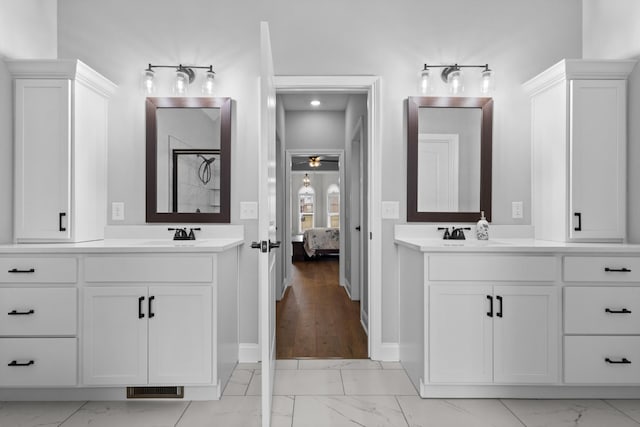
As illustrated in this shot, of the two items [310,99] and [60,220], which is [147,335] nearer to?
[60,220]

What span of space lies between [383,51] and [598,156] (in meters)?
1.58

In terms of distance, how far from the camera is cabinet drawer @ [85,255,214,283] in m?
2.16

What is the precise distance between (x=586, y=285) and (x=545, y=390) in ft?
2.09

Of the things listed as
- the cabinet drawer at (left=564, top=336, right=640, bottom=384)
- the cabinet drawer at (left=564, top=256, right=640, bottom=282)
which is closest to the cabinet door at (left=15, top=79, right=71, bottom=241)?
the cabinet drawer at (left=564, top=256, right=640, bottom=282)

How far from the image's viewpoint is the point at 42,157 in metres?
2.43

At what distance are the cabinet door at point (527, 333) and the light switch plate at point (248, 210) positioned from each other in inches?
65.8

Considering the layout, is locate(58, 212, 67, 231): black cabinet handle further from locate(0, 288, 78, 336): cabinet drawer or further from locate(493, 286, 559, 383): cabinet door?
locate(493, 286, 559, 383): cabinet door

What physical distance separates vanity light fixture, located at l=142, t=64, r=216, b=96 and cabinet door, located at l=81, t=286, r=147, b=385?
1428mm

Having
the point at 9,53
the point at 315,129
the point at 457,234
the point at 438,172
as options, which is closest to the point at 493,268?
the point at 457,234

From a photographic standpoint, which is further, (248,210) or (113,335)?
(248,210)

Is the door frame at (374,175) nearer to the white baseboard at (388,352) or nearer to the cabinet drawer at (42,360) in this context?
the white baseboard at (388,352)

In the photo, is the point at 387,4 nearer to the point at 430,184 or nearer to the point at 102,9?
the point at 430,184

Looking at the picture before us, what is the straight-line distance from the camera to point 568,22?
287cm

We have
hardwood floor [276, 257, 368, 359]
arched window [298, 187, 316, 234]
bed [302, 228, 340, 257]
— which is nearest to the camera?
hardwood floor [276, 257, 368, 359]
